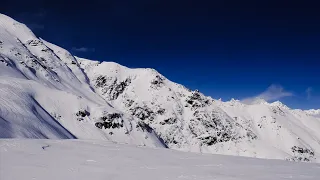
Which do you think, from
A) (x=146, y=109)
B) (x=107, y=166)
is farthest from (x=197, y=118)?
(x=107, y=166)

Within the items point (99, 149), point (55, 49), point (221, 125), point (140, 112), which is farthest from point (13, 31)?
point (99, 149)

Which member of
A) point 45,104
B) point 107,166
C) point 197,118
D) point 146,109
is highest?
point 146,109

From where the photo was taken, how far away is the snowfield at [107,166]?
325 inches

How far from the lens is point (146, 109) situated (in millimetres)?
128000

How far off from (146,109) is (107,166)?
390ft

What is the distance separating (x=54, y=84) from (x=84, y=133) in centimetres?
3703

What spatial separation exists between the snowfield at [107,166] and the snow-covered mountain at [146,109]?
65876 millimetres

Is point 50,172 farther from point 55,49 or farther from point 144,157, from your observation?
point 55,49

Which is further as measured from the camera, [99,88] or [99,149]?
[99,88]

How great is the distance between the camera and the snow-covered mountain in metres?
84.9

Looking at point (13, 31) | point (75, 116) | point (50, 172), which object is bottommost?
point (50, 172)

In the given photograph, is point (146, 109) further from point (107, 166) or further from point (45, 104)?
point (107, 166)

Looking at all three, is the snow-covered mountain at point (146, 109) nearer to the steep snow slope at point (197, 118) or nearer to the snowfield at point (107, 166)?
the steep snow slope at point (197, 118)

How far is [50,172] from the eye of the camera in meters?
8.25
